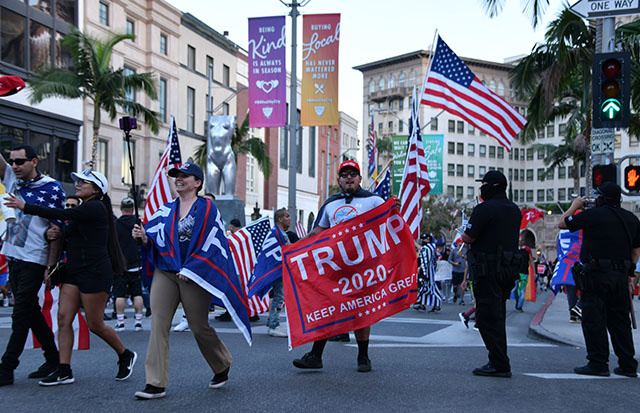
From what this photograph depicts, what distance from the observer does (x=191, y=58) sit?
45.3 m

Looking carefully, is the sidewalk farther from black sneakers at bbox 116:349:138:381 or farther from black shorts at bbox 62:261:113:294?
black shorts at bbox 62:261:113:294

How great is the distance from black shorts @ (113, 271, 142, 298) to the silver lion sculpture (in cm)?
1454

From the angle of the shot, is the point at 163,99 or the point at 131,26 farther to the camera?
the point at 163,99

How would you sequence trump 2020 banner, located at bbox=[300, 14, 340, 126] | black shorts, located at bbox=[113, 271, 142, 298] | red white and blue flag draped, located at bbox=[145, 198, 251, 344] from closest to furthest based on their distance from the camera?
1. red white and blue flag draped, located at bbox=[145, 198, 251, 344]
2. black shorts, located at bbox=[113, 271, 142, 298]
3. trump 2020 banner, located at bbox=[300, 14, 340, 126]

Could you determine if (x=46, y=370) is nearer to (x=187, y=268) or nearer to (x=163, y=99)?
(x=187, y=268)

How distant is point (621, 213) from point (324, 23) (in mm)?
12168

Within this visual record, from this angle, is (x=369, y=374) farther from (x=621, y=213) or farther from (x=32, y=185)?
(x=32, y=185)

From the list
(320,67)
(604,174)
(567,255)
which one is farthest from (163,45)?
(604,174)

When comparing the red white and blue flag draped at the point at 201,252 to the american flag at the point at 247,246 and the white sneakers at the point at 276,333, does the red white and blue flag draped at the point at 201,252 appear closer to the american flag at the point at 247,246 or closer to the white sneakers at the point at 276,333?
the white sneakers at the point at 276,333

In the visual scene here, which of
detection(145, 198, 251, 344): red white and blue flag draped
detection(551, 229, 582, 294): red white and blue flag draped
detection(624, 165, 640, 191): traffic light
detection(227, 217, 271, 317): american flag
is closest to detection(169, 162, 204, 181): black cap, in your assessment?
detection(145, 198, 251, 344): red white and blue flag draped

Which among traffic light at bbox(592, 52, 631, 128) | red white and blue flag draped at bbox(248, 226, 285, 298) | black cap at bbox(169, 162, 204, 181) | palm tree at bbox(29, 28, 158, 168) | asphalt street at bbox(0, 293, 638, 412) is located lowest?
asphalt street at bbox(0, 293, 638, 412)

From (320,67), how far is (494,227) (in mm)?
12119

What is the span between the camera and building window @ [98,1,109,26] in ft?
119

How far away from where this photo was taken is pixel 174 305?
19.2 ft
